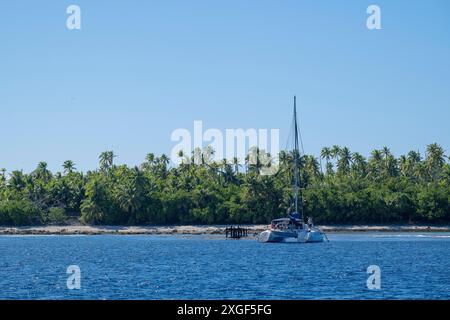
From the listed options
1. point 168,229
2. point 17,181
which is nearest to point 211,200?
point 168,229

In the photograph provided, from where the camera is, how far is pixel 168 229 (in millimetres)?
151000

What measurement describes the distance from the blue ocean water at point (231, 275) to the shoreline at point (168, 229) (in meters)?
61.1

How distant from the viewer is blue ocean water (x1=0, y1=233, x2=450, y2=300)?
4153 centimetres

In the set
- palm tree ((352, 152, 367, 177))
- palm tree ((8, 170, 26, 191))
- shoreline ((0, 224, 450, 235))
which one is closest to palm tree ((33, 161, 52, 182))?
palm tree ((8, 170, 26, 191))

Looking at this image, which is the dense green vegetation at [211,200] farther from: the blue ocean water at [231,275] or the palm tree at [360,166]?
the blue ocean water at [231,275]

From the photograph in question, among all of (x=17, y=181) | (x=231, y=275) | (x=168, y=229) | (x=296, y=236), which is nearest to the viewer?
(x=231, y=275)

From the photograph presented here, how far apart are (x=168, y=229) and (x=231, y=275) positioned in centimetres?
9843

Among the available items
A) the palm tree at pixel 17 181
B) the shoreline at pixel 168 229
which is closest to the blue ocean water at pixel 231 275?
the shoreline at pixel 168 229

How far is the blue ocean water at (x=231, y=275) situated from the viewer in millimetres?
41531

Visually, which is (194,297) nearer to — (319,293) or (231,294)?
(231,294)

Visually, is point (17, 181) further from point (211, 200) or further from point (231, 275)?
point (231, 275)

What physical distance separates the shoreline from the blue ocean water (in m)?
61.1
